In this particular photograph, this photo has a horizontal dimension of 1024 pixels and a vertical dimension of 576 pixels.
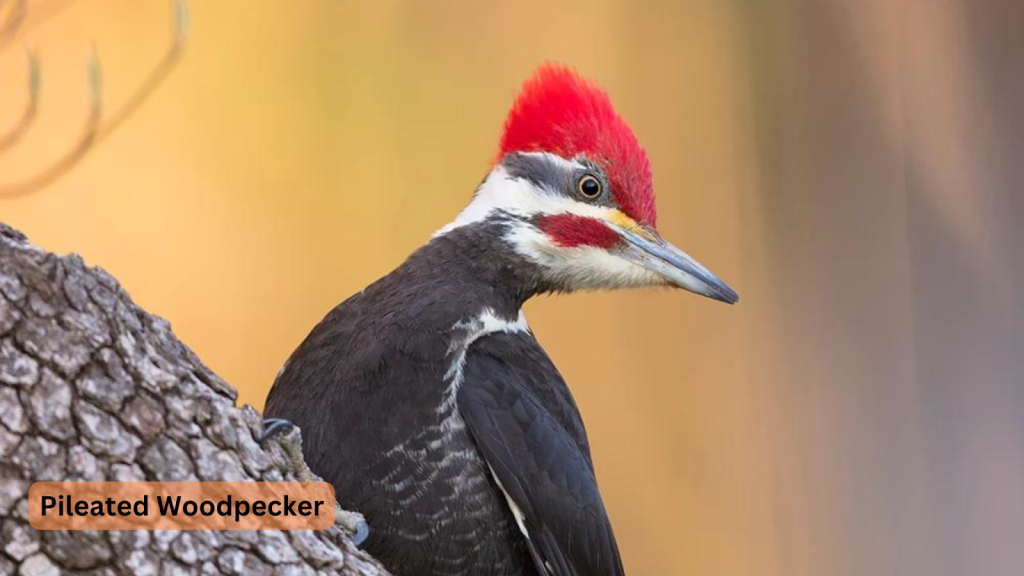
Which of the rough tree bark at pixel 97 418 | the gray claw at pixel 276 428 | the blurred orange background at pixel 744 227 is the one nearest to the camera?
the rough tree bark at pixel 97 418

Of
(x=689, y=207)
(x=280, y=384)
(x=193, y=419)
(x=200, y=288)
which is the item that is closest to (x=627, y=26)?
(x=689, y=207)

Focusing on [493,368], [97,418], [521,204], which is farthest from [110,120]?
[97,418]

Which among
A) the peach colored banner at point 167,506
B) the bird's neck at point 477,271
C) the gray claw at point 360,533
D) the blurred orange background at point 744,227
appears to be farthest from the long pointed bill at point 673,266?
the blurred orange background at point 744,227

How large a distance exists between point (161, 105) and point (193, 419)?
7.05 ft

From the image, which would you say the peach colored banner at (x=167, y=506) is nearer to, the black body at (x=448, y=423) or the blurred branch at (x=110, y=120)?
the black body at (x=448, y=423)

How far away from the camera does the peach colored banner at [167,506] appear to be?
106cm

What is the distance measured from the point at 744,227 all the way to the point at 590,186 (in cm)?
189

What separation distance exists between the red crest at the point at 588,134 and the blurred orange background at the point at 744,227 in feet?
4.91

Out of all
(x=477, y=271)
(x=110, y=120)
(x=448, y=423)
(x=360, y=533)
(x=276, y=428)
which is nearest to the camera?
(x=276, y=428)

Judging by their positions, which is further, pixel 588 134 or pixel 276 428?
pixel 588 134

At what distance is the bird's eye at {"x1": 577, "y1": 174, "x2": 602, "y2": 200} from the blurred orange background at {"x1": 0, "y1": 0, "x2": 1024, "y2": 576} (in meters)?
1.55

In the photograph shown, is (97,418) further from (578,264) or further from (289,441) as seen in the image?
(578,264)

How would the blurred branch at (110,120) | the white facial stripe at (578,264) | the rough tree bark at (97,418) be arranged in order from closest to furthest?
the rough tree bark at (97,418)
the white facial stripe at (578,264)
the blurred branch at (110,120)

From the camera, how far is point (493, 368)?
1.73m
